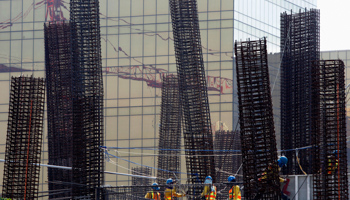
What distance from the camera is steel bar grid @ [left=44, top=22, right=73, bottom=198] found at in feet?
133

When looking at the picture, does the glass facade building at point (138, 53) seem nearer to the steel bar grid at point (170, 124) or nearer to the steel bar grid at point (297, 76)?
the steel bar grid at point (170, 124)

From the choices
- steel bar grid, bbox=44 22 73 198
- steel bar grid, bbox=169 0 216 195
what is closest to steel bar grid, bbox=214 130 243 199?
steel bar grid, bbox=169 0 216 195

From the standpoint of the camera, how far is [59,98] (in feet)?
136

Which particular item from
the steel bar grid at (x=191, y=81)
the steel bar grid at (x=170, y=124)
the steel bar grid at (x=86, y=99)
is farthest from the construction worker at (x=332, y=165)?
the steel bar grid at (x=170, y=124)

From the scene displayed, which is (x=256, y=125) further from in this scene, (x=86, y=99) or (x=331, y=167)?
(x=86, y=99)

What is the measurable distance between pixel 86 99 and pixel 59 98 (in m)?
8.39

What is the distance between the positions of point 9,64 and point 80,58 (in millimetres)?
48582

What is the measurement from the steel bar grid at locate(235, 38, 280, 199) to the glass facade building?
47377mm

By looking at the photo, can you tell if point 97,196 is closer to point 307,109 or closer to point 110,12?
point 307,109

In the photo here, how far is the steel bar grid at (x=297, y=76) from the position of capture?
122ft

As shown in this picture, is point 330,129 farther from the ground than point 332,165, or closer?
farther from the ground

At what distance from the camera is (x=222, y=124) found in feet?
243

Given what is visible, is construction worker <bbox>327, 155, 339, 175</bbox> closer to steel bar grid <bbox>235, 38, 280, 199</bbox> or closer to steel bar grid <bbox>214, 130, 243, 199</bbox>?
steel bar grid <bbox>235, 38, 280, 199</bbox>

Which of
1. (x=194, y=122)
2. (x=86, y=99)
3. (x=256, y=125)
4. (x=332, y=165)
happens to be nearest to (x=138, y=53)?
(x=194, y=122)
